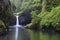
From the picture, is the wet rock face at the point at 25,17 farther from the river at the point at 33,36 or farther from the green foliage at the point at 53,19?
the river at the point at 33,36

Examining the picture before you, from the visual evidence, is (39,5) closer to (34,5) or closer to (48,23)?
(34,5)

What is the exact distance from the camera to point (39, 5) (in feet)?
301

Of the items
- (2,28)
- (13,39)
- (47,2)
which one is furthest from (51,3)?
(13,39)

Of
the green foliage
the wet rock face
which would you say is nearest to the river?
the green foliage

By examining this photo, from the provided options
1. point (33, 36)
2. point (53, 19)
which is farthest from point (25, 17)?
point (33, 36)

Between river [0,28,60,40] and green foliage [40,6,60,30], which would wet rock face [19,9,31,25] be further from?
river [0,28,60,40]

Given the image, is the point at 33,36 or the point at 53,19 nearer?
the point at 33,36

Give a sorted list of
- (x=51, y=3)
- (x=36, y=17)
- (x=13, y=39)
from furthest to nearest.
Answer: (x=51, y=3)
(x=36, y=17)
(x=13, y=39)

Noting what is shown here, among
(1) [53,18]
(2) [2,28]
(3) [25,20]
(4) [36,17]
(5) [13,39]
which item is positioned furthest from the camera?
(3) [25,20]

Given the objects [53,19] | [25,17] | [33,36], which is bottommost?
[33,36]

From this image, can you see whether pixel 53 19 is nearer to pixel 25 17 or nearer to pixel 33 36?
pixel 33 36

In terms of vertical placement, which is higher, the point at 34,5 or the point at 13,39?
the point at 34,5

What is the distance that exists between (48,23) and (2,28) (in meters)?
20.1

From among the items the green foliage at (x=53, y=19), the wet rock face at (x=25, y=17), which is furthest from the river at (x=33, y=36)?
the wet rock face at (x=25, y=17)
